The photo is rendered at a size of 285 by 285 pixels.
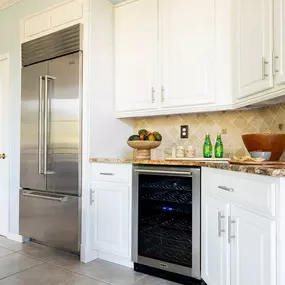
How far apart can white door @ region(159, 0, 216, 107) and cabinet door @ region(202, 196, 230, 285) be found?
96 centimetres

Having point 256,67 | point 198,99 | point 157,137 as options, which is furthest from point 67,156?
point 256,67

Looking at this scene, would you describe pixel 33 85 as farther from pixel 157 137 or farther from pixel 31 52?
pixel 157 137

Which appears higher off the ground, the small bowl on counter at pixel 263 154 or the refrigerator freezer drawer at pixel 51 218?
the small bowl on counter at pixel 263 154

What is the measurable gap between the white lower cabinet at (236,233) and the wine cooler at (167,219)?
0.10 meters

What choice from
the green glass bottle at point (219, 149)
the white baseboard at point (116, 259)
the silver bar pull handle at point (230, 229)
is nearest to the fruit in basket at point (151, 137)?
the green glass bottle at point (219, 149)

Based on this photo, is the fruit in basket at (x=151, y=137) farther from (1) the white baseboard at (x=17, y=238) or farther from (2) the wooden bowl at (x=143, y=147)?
(1) the white baseboard at (x=17, y=238)

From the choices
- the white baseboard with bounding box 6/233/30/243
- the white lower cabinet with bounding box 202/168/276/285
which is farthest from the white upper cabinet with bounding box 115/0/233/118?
the white baseboard with bounding box 6/233/30/243

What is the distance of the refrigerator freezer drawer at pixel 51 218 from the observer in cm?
256

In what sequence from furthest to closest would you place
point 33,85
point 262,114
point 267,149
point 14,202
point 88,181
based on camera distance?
point 14,202 < point 33,85 < point 88,181 < point 262,114 < point 267,149

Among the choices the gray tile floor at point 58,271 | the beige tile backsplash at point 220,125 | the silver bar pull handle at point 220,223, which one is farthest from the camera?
the beige tile backsplash at point 220,125

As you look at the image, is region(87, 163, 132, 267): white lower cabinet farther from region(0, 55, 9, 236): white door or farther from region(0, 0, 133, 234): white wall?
region(0, 55, 9, 236): white door

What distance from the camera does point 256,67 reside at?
190 cm

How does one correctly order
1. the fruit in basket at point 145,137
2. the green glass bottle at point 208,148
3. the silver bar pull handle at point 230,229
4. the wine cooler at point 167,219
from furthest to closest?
the fruit in basket at point 145,137, the green glass bottle at point 208,148, the wine cooler at point 167,219, the silver bar pull handle at point 230,229

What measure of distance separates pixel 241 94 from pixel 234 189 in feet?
2.88
